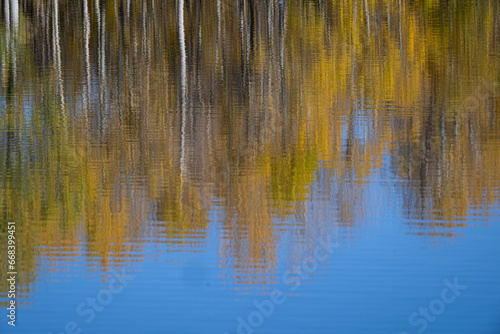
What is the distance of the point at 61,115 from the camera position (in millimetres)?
18031

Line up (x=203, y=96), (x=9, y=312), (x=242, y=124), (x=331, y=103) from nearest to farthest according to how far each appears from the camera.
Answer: (x=9, y=312)
(x=242, y=124)
(x=331, y=103)
(x=203, y=96)

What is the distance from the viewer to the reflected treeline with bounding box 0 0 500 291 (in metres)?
10.9

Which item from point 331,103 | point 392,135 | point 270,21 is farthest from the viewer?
point 270,21

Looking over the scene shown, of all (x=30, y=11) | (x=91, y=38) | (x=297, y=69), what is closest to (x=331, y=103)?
(x=297, y=69)

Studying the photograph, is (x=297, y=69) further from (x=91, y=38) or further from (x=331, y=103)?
(x=91, y=38)

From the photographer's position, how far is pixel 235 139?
15953 mm

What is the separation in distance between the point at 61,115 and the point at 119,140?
8.40 feet

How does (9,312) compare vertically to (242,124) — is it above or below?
below

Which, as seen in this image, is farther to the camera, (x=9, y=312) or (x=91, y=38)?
(x=91, y=38)

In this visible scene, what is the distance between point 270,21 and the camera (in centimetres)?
4472

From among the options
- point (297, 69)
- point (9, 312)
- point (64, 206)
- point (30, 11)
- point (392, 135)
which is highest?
point (30, 11)

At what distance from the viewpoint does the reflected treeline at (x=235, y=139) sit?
10.9 metres

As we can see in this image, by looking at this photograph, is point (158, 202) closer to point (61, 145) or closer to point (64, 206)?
point (64, 206)

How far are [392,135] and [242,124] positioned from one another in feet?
10.4
